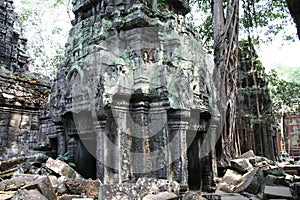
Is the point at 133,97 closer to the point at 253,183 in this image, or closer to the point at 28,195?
the point at 28,195

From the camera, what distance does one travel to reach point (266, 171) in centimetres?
557

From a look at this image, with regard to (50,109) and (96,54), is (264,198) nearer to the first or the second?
(96,54)

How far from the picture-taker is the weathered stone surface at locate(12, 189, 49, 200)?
118 inches

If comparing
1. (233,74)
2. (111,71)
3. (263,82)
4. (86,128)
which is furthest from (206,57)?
(263,82)

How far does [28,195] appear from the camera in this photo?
9.98ft

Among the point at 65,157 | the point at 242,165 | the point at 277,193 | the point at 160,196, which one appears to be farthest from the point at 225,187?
the point at 65,157

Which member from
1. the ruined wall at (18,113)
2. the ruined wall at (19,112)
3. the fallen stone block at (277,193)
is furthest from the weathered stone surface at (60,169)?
the ruined wall at (18,113)

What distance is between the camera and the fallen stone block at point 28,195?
2.99m

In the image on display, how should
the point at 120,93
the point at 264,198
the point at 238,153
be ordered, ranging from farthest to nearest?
1. the point at 238,153
2. the point at 120,93
3. the point at 264,198

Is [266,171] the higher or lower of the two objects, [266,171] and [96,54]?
the lower

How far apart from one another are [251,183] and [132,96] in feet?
8.25

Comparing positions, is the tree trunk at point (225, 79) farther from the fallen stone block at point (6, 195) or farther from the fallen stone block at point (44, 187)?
the fallen stone block at point (6, 195)

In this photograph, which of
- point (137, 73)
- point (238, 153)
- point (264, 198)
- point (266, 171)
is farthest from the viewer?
point (238, 153)

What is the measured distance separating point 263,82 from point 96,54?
844cm
